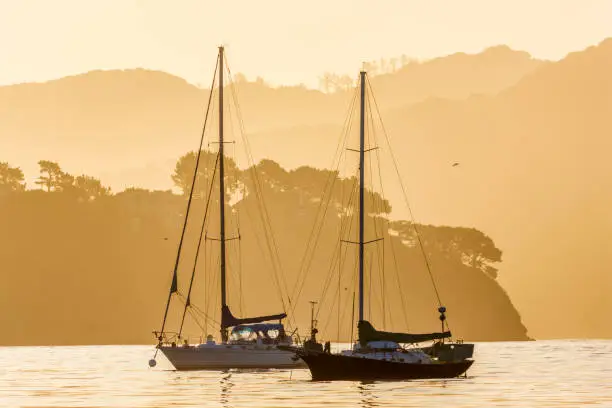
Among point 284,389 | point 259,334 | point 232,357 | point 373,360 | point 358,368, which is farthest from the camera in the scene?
point 259,334

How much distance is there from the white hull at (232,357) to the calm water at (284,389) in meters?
0.74

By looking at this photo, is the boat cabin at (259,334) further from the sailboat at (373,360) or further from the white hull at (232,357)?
the sailboat at (373,360)

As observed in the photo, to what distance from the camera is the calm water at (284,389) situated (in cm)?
7962

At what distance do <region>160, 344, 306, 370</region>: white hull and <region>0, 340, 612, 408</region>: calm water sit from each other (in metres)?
0.74

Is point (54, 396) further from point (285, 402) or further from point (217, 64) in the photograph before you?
point (217, 64)

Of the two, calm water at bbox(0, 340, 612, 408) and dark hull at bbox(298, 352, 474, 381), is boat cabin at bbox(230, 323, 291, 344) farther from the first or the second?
dark hull at bbox(298, 352, 474, 381)

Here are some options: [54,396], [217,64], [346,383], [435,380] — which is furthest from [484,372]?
[54,396]

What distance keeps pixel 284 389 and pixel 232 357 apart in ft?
62.5

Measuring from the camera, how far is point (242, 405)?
77188mm

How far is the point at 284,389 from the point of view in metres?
89.4

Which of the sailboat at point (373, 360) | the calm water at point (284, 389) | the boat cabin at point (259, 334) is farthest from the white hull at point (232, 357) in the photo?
the sailboat at point (373, 360)

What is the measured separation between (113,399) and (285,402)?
36.0 ft

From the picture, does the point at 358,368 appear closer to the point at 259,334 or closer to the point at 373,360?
the point at 373,360

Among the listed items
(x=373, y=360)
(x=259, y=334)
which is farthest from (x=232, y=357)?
(x=373, y=360)
